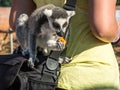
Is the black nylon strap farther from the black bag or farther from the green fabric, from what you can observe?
the black bag

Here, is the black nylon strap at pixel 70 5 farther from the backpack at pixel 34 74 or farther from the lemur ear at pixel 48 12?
the lemur ear at pixel 48 12

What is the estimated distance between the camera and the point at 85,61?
1639 mm

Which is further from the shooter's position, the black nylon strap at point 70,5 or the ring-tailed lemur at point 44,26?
the ring-tailed lemur at point 44,26

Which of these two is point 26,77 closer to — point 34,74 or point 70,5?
point 34,74

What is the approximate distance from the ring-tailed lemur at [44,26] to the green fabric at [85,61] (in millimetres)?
66

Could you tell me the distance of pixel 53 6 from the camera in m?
1.73

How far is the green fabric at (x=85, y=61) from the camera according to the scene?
5.33 ft

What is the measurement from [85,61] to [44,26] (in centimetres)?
33

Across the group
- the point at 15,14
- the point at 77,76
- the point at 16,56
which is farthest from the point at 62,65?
the point at 15,14

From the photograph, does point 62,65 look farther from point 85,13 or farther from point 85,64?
point 85,13

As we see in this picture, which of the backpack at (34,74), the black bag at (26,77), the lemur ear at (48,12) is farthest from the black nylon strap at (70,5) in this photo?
the black bag at (26,77)

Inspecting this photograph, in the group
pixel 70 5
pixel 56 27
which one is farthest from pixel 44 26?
pixel 70 5

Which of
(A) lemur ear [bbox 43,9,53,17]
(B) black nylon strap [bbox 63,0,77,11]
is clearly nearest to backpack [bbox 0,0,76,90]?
(B) black nylon strap [bbox 63,0,77,11]

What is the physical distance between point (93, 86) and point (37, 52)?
0.34 metres
